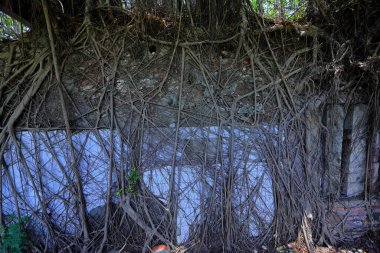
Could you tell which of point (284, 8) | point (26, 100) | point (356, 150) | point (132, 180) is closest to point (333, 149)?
point (356, 150)

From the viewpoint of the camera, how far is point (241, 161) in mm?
2303

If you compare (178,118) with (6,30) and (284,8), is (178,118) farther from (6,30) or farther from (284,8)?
(6,30)

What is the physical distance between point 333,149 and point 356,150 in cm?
30

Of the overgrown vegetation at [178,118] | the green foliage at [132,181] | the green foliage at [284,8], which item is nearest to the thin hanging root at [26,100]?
the overgrown vegetation at [178,118]

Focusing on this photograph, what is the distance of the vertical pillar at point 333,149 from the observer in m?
2.43

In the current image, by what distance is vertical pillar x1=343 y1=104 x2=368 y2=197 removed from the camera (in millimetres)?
2461

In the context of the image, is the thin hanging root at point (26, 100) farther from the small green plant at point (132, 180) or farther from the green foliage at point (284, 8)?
the green foliage at point (284, 8)

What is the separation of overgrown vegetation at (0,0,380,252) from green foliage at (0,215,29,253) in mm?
125

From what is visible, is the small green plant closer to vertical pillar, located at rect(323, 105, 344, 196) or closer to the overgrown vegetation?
the overgrown vegetation

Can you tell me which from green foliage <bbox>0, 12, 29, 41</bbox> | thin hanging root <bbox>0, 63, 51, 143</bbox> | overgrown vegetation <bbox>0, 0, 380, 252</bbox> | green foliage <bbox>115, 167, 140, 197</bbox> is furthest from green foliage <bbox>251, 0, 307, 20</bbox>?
green foliage <bbox>0, 12, 29, 41</bbox>

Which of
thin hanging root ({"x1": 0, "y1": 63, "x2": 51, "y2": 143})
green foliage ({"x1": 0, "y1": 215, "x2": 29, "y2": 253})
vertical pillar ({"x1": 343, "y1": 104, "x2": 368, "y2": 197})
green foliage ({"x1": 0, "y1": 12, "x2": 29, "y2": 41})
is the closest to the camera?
green foliage ({"x1": 0, "y1": 215, "x2": 29, "y2": 253})

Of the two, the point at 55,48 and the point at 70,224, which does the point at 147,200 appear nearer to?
the point at 70,224

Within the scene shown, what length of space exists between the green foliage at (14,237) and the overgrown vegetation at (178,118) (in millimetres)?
125

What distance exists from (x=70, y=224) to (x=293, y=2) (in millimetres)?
3638
